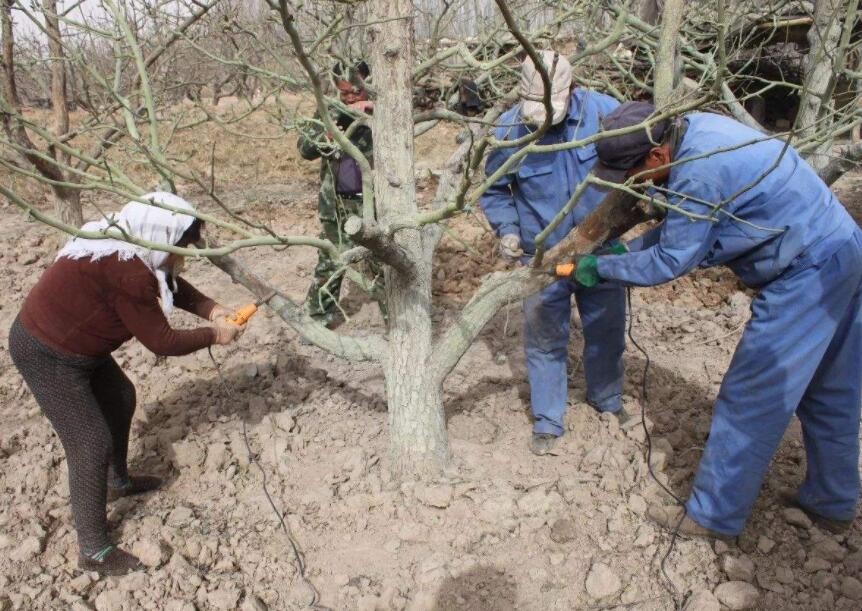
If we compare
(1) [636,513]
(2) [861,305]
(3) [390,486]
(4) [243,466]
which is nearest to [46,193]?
(4) [243,466]

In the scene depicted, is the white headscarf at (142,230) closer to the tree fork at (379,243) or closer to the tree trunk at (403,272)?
the tree fork at (379,243)

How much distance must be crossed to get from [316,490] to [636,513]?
1396 millimetres

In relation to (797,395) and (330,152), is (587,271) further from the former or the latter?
(330,152)

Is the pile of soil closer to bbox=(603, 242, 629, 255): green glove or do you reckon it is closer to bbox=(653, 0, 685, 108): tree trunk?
bbox=(603, 242, 629, 255): green glove

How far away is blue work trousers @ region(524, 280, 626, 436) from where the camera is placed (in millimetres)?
3256

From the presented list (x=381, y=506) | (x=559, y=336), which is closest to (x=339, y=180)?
(x=559, y=336)

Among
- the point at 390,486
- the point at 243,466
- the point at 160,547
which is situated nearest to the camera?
the point at 160,547

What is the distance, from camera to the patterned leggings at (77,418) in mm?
2461

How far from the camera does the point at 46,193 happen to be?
321 inches

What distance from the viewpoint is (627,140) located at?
7.77 ft

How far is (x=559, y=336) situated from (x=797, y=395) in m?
1.13

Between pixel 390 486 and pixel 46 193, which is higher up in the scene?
pixel 46 193

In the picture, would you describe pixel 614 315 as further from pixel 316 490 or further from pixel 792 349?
pixel 316 490

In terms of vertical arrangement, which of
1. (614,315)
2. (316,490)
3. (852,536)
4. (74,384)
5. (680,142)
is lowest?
(852,536)
